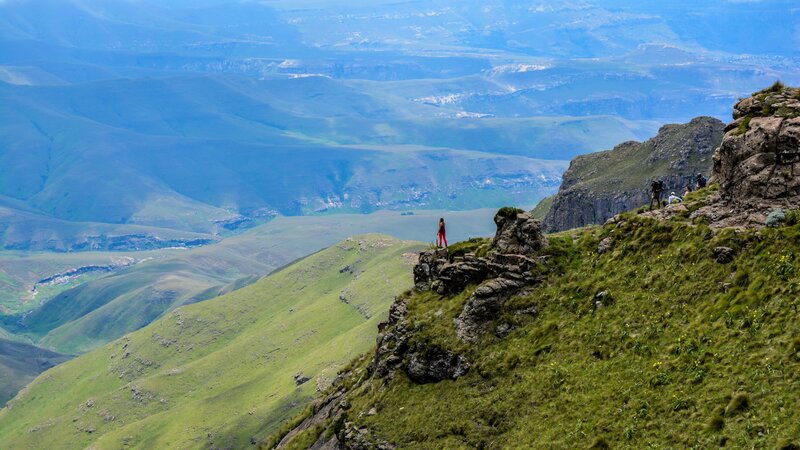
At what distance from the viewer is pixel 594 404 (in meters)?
53.2

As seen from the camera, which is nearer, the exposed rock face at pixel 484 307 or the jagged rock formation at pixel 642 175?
the exposed rock face at pixel 484 307

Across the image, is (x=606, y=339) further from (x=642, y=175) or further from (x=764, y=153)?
(x=642, y=175)

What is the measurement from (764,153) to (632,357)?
14.4 m

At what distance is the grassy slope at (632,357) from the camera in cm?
4659

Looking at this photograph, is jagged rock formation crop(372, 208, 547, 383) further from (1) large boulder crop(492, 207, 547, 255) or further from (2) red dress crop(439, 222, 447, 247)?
(2) red dress crop(439, 222, 447, 247)

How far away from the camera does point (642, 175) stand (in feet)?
604

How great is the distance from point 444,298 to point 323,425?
1562cm

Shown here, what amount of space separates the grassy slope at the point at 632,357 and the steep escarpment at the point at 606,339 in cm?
8

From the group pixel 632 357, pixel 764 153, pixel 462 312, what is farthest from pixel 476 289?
pixel 764 153

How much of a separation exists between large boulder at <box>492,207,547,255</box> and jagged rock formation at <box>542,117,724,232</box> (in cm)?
10066

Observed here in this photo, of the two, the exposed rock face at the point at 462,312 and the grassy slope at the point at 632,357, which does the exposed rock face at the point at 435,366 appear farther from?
the grassy slope at the point at 632,357

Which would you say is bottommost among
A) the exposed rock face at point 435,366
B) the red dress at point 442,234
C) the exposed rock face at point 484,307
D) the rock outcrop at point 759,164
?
the exposed rock face at point 435,366

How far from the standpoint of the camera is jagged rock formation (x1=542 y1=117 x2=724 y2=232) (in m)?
172

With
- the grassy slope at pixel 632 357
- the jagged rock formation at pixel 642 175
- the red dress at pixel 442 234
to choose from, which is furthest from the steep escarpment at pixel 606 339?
the jagged rock formation at pixel 642 175
